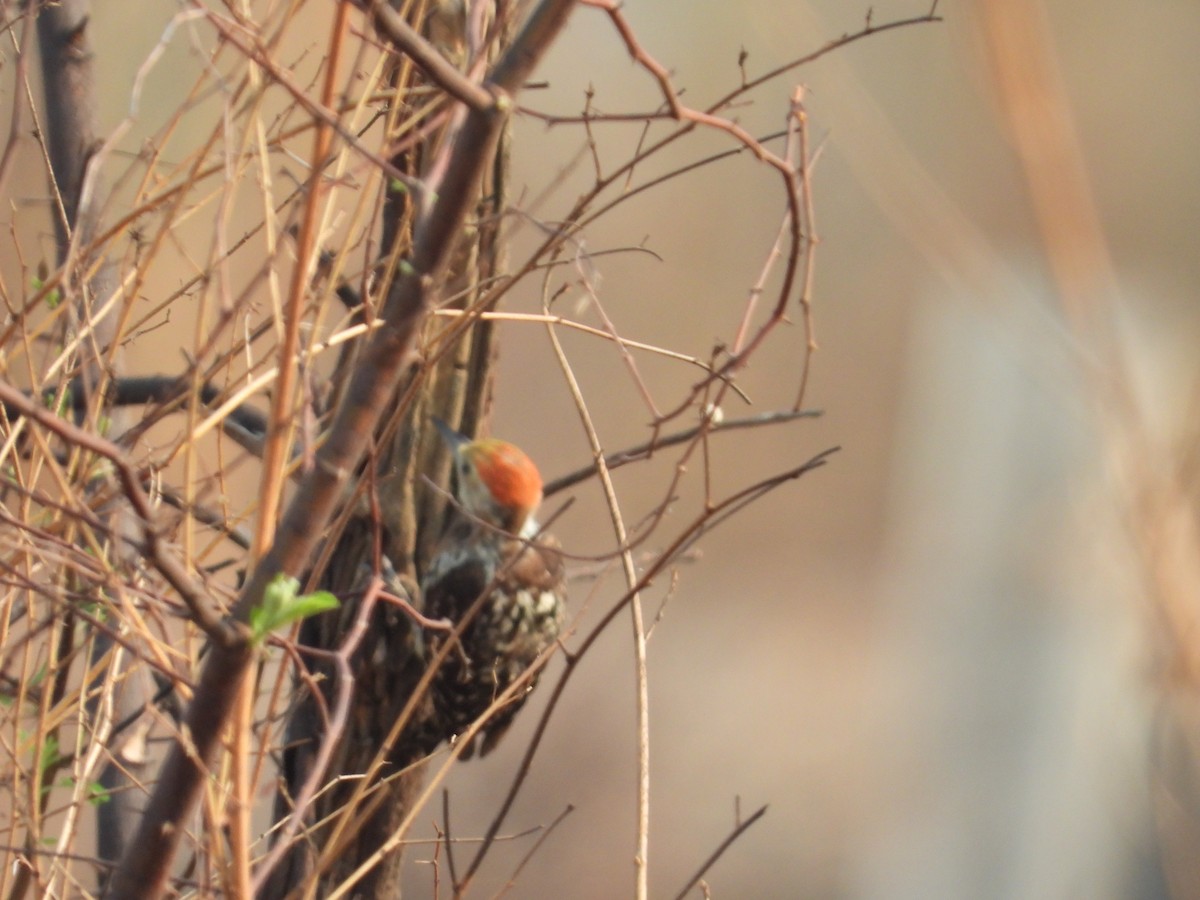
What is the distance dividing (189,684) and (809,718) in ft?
13.8

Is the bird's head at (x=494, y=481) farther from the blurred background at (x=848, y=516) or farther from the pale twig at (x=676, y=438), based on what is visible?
the blurred background at (x=848, y=516)

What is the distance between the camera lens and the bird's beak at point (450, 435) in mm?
2092

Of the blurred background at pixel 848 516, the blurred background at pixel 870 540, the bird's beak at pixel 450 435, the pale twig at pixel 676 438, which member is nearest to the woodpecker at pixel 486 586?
the bird's beak at pixel 450 435

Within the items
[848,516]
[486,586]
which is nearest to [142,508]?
[486,586]

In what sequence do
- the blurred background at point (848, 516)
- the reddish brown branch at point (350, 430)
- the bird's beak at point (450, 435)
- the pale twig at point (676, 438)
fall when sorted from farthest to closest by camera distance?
1. the blurred background at point (848, 516)
2. the bird's beak at point (450, 435)
3. the pale twig at point (676, 438)
4. the reddish brown branch at point (350, 430)

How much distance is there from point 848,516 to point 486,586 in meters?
2.95

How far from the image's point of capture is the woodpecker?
213 cm

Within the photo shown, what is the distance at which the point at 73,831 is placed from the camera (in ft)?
4.62

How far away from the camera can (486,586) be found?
6.82ft

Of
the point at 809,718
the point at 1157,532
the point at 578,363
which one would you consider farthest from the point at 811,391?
the point at 1157,532

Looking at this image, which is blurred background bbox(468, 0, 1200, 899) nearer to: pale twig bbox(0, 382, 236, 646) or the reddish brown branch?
the reddish brown branch

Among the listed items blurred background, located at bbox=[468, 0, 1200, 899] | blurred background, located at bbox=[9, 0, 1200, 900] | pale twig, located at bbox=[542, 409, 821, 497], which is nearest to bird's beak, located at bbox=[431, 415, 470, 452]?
pale twig, located at bbox=[542, 409, 821, 497]

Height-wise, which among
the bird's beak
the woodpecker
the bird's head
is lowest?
the woodpecker

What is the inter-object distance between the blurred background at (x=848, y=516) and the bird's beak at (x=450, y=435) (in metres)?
1.93
